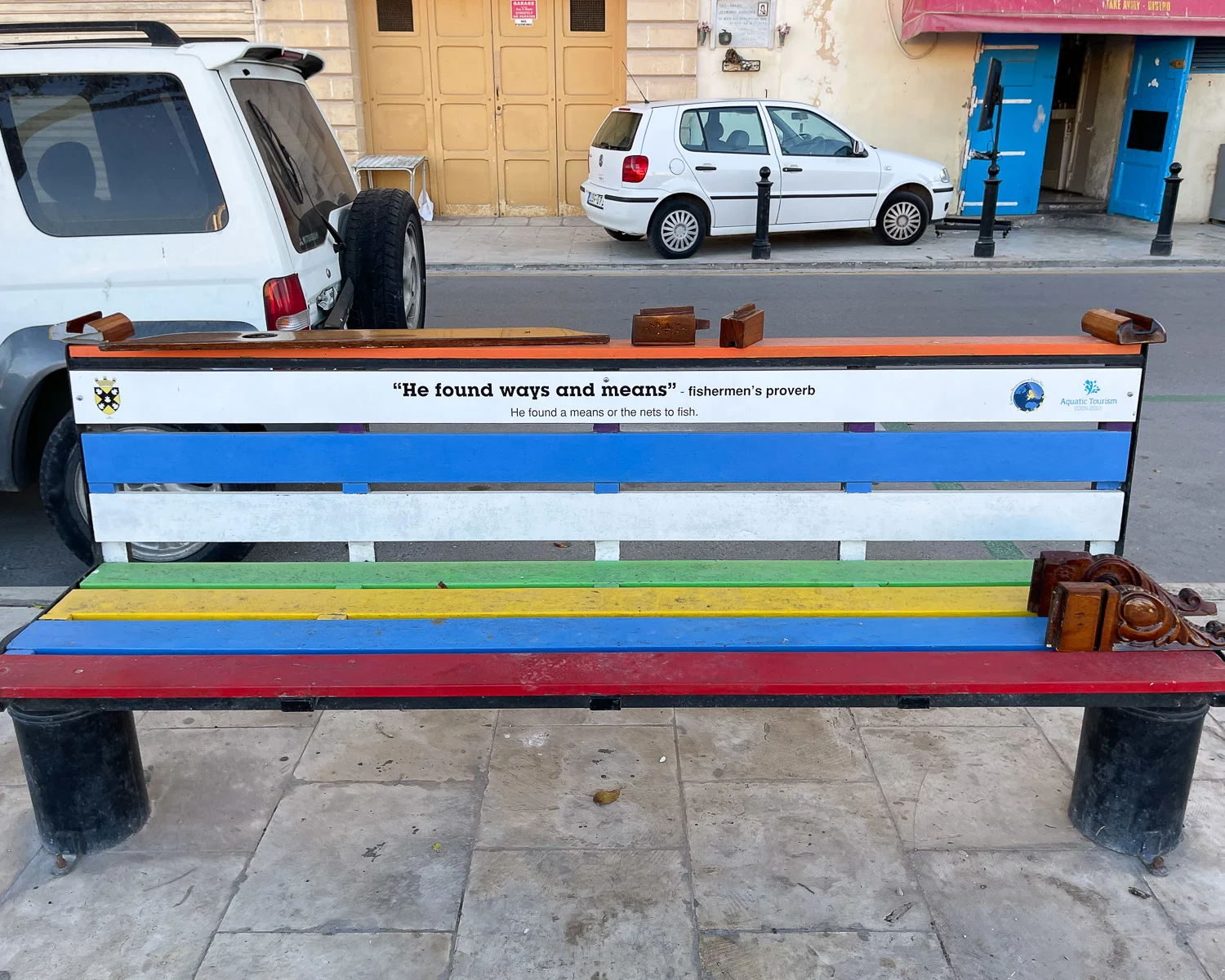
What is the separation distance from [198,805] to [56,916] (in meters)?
0.53

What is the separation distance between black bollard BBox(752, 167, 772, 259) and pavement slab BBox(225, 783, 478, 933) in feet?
35.1

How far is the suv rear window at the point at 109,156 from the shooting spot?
14.9 ft

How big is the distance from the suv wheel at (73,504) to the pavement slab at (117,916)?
5.60 ft

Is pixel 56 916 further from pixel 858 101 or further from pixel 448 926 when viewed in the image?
pixel 858 101

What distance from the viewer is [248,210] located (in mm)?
4617

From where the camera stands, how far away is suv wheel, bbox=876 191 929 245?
14.2 meters

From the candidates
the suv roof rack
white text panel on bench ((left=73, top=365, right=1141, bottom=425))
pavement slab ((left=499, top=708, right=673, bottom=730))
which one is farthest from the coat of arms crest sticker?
the suv roof rack

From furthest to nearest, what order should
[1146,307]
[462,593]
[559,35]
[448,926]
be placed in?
[559,35] < [1146,307] < [462,593] < [448,926]

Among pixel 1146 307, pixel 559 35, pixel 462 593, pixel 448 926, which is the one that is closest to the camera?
pixel 448 926

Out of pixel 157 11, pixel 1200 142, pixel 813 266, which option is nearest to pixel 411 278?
pixel 813 266

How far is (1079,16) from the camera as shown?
50.4 ft

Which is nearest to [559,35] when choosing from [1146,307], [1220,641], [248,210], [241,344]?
[1146,307]

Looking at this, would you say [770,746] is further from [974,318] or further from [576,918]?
[974,318]

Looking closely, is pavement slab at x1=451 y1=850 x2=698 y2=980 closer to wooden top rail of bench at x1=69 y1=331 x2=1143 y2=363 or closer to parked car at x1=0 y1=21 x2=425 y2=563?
wooden top rail of bench at x1=69 y1=331 x2=1143 y2=363
